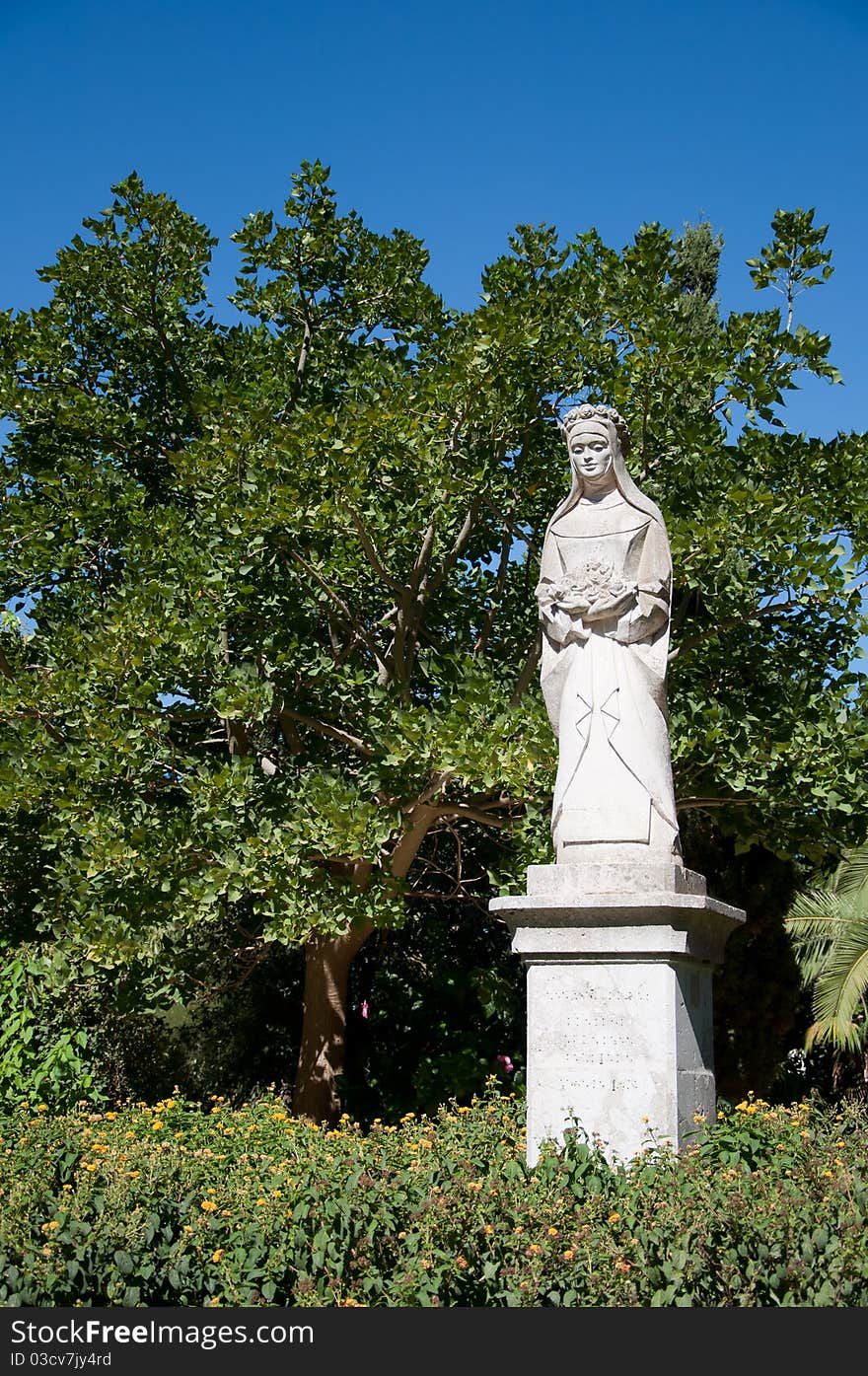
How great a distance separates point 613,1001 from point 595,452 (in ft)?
9.34

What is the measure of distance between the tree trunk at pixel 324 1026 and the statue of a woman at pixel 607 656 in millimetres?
5435

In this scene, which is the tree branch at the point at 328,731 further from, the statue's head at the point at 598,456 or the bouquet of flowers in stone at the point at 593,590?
the statue's head at the point at 598,456

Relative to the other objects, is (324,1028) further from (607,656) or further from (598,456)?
(598,456)

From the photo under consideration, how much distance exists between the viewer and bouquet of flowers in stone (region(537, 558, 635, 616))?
6.58 meters

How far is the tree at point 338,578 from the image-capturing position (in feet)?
31.9

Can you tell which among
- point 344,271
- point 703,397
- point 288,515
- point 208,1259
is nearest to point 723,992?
point 703,397

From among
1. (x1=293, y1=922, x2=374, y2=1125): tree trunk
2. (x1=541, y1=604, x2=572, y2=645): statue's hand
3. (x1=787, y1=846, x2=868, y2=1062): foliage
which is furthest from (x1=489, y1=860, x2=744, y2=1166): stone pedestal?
(x1=787, y1=846, x2=868, y2=1062): foliage

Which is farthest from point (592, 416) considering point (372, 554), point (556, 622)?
point (372, 554)

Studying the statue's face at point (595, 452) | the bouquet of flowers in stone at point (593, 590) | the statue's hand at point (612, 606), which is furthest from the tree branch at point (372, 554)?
the statue's hand at point (612, 606)

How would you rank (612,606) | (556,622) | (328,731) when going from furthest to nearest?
1. (328,731)
2. (556,622)
3. (612,606)

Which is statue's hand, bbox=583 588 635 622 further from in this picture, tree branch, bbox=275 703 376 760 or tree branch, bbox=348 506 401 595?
tree branch, bbox=275 703 376 760

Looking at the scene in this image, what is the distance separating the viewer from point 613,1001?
6141 millimetres

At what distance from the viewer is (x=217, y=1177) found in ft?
19.3

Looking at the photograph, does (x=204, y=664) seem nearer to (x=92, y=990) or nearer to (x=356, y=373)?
(x=356, y=373)
